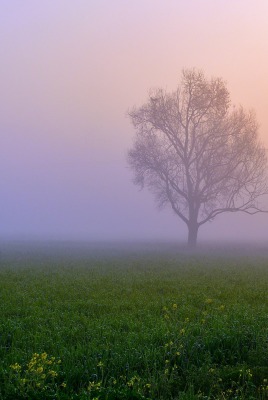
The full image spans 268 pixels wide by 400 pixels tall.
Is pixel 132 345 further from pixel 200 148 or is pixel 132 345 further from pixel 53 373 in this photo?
pixel 200 148

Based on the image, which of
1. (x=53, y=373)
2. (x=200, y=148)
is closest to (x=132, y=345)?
(x=53, y=373)

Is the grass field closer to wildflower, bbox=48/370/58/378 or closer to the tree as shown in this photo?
wildflower, bbox=48/370/58/378

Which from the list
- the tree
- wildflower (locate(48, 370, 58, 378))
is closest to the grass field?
wildflower (locate(48, 370, 58, 378))

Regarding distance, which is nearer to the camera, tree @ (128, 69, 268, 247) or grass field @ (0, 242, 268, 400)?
grass field @ (0, 242, 268, 400)

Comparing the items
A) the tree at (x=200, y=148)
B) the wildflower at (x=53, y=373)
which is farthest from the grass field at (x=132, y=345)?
the tree at (x=200, y=148)

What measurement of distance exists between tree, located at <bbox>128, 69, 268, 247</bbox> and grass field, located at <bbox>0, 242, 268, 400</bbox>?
35551mm

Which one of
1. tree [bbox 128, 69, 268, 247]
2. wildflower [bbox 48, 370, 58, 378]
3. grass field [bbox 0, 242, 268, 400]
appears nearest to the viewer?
wildflower [bbox 48, 370, 58, 378]

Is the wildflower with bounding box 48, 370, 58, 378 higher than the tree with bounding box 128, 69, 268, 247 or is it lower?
lower

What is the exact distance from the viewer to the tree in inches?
1945

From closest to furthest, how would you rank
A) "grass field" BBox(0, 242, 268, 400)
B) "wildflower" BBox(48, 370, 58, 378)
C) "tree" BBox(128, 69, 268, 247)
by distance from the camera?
"wildflower" BBox(48, 370, 58, 378)
"grass field" BBox(0, 242, 268, 400)
"tree" BBox(128, 69, 268, 247)

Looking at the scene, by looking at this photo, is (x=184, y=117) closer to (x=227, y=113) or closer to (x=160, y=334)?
(x=227, y=113)

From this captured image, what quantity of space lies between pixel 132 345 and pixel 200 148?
4316cm

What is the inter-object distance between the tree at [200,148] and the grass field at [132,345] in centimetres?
3555

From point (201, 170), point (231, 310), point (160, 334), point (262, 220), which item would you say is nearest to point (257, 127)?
point (201, 170)
